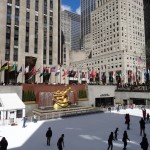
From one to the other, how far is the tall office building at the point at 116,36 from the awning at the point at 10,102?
80940mm

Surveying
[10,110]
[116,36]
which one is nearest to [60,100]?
[10,110]

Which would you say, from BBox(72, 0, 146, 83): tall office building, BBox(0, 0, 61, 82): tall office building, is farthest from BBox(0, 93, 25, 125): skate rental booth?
BBox(72, 0, 146, 83): tall office building

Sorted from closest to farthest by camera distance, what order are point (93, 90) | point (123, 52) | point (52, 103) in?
1. point (52, 103)
2. point (93, 90)
3. point (123, 52)

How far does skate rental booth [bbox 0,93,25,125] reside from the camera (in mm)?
28486

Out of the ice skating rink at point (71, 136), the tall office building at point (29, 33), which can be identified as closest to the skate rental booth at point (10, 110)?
the ice skating rink at point (71, 136)

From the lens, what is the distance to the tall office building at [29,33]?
58.1 meters

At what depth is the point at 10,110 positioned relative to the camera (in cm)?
2989

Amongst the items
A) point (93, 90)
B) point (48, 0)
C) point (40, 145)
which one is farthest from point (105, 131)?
point (48, 0)

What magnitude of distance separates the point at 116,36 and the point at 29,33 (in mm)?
74379

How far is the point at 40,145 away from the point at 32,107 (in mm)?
22142

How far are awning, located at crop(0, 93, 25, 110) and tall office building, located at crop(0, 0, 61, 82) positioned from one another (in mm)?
19871

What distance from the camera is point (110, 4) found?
130 m

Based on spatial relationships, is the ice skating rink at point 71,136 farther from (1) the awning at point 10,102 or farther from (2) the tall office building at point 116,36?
(2) the tall office building at point 116,36

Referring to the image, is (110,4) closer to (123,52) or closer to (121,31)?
(121,31)
